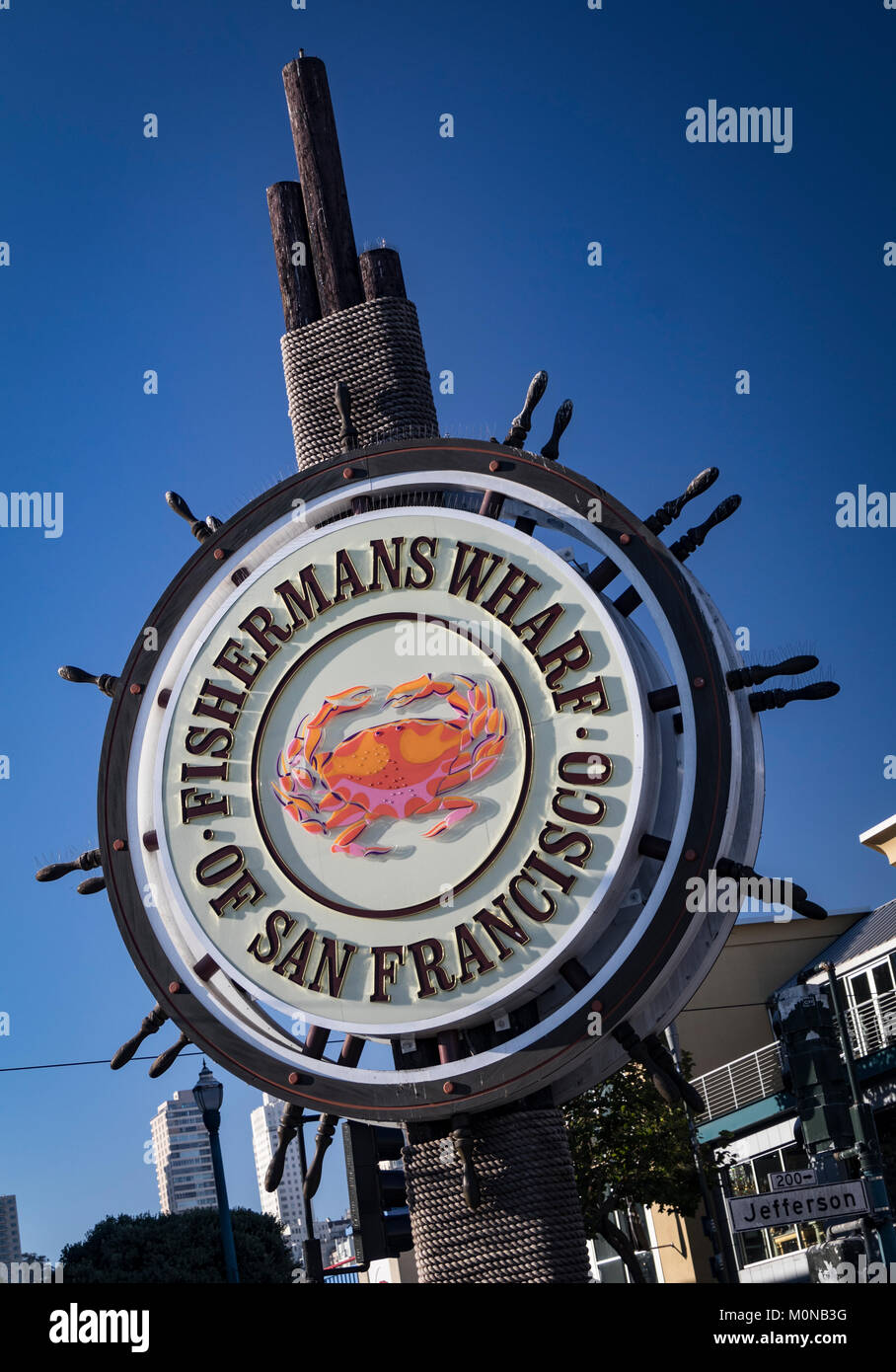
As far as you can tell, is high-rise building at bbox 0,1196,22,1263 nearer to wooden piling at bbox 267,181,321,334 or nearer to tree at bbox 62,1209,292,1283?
tree at bbox 62,1209,292,1283

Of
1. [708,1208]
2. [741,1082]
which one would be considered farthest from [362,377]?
[741,1082]

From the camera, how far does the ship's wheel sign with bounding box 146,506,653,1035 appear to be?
905cm

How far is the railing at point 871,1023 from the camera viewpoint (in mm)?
32281

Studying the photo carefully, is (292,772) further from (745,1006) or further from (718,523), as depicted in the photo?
(745,1006)

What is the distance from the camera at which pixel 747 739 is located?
9.35 metres

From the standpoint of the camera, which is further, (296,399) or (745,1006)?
(745,1006)

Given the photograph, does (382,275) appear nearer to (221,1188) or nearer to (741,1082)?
(221,1188)

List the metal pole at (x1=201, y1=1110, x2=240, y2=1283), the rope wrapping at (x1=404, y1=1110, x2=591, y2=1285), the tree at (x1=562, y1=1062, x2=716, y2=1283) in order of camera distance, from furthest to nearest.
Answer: the tree at (x1=562, y1=1062, x2=716, y2=1283) → the metal pole at (x1=201, y1=1110, x2=240, y2=1283) → the rope wrapping at (x1=404, y1=1110, x2=591, y2=1285)

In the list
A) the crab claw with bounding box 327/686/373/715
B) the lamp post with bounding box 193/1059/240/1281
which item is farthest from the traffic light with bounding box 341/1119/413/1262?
the lamp post with bounding box 193/1059/240/1281

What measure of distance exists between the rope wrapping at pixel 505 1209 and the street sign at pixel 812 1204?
346cm

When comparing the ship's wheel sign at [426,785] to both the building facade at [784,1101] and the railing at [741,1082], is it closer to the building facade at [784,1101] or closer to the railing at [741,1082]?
the building facade at [784,1101]

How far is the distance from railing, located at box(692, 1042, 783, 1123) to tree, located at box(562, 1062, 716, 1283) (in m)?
8.61
